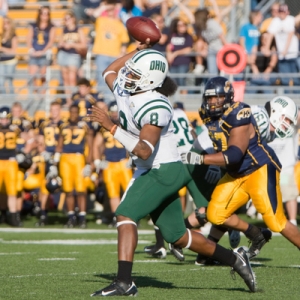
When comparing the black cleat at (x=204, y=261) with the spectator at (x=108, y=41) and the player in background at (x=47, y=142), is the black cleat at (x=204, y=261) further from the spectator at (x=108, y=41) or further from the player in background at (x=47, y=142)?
the spectator at (x=108, y=41)

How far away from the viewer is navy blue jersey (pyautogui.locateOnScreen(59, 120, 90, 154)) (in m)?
12.0

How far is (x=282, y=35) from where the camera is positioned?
47.1 ft

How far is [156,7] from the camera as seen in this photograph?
615 inches

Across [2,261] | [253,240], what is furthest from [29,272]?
[253,240]

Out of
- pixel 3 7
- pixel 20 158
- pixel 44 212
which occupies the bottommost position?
pixel 44 212

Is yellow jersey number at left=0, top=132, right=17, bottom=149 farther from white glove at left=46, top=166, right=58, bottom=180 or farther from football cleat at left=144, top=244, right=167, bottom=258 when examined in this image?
football cleat at left=144, top=244, right=167, bottom=258

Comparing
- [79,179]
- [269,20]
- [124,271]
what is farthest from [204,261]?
[269,20]

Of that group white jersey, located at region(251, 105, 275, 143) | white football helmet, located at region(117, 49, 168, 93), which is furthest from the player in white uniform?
white jersey, located at region(251, 105, 275, 143)

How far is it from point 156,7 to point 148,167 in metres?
10.4

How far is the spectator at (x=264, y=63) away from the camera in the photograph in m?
14.2

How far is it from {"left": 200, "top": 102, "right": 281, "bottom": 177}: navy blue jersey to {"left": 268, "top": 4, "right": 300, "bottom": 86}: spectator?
7598 mm

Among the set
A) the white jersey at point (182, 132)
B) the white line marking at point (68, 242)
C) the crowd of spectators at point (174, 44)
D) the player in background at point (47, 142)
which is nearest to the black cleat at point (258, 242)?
the white jersey at point (182, 132)

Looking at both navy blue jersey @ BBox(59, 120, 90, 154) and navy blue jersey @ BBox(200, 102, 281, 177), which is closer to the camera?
navy blue jersey @ BBox(200, 102, 281, 177)

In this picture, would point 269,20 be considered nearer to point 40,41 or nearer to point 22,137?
point 40,41
